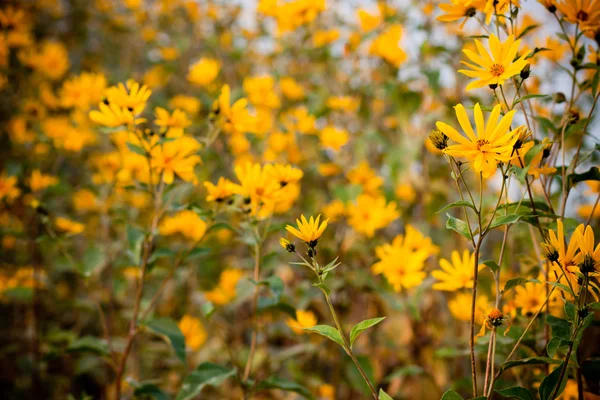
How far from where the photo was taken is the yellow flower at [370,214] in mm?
1679

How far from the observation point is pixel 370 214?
1750mm

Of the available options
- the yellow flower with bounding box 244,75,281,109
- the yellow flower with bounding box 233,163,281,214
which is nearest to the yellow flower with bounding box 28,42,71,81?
the yellow flower with bounding box 244,75,281,109

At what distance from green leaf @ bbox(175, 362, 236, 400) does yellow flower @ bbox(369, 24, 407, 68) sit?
1.48 meters

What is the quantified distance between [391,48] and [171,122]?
1.21m

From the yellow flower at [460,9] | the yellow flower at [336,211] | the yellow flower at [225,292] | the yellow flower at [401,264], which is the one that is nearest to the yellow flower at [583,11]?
the yellow flower at [460,9]

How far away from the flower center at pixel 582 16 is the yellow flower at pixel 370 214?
90cm

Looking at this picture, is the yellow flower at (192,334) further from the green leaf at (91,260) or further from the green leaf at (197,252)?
the green leaf at (197,252)

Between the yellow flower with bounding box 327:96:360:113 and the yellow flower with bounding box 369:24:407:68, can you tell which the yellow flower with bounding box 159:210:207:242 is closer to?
the yellow flower with bounding box 327:96:360:113

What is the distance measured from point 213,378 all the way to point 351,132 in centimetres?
154

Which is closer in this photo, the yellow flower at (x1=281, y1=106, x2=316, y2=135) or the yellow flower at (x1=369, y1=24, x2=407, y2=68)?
the yellow flower at (x1=369, y1=24, x2=407, y2=68)

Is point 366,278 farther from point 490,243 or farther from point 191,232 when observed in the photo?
point 490,243

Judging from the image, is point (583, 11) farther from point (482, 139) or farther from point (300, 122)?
point (300, 122)

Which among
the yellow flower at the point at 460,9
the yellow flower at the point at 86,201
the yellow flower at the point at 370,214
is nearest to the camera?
the yellow flower at the point at 460,9

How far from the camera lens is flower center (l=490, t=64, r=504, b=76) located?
792 millimetres
